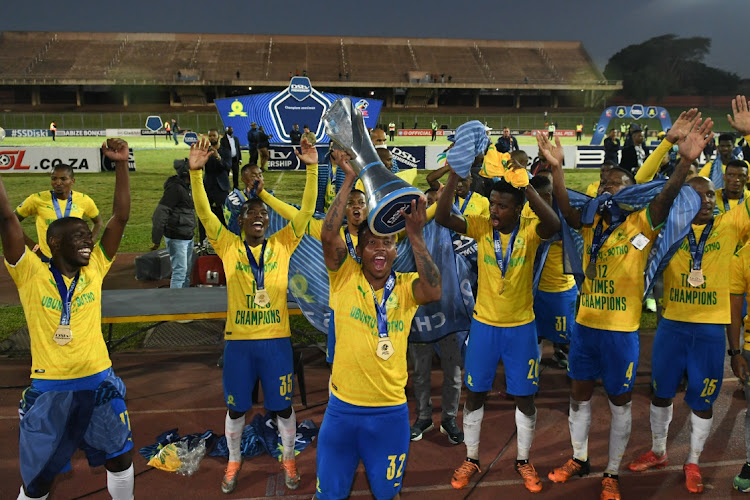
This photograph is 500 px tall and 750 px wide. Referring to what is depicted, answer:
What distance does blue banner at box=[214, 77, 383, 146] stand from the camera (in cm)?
3247

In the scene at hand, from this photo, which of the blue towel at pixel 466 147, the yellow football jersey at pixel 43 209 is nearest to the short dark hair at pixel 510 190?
the blue towel at pixel 466 147

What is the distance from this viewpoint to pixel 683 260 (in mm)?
4844

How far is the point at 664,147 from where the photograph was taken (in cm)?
470

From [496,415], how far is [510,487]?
135 centimetres

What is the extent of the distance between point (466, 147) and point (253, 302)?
6.66ft

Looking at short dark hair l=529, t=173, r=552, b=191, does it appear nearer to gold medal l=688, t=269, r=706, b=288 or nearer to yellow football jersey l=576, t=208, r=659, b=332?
yellow football jersey l=576, t=208, r=659, b=332

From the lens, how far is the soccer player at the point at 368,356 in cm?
339

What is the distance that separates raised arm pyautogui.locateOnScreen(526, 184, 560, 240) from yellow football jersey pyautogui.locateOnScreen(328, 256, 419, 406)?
4.23 feet

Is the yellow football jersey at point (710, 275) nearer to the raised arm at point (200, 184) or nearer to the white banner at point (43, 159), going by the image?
the raised arm at point (200, 184)

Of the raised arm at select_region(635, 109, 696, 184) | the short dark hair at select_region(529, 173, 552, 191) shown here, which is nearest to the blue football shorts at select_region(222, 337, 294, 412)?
the short dark hair at select_region(529, 173, 552, 191)

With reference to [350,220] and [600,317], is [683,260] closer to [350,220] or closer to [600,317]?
[600,317]

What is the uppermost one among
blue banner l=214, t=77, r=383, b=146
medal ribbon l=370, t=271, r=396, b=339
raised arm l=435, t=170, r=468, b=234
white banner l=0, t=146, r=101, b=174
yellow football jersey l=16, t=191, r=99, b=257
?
blue banner l=214, t=77, r=383, b=146

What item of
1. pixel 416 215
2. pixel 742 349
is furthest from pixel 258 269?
pixel 742 349

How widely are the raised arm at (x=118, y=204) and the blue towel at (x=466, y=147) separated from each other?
2157mm
